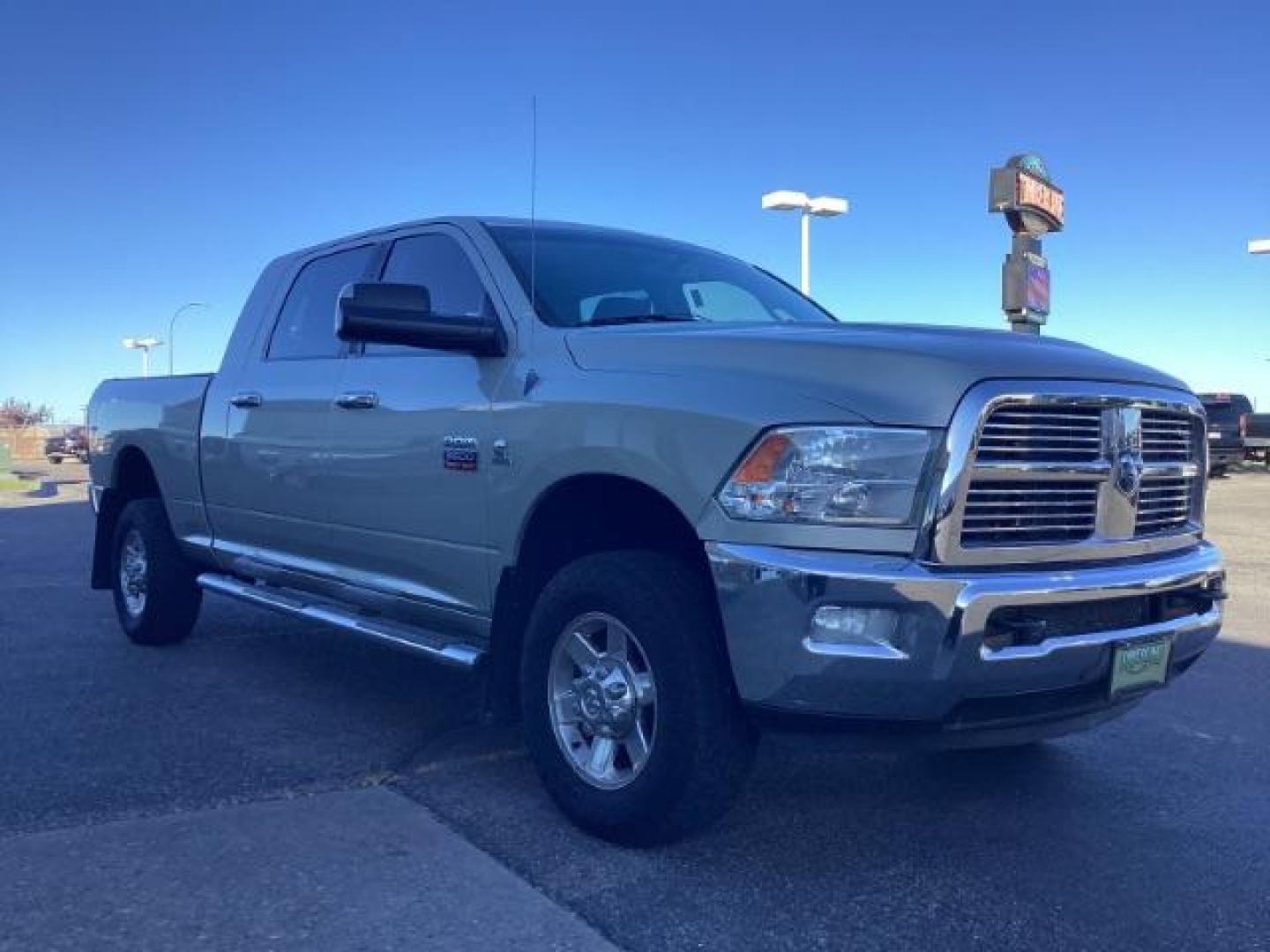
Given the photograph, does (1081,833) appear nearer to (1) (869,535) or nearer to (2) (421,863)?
(1) (869,535)

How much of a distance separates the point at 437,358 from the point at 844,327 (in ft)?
5.23

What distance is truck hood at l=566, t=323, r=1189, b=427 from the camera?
3.20 metres

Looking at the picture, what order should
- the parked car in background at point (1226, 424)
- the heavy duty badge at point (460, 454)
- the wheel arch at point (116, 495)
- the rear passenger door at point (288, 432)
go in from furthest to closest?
the parked car in background at point (1226, 424) → the wheel arch at point (116, 495) → the rear passenger door at point (288, 432) → the heavy duty badge at point (460, 454)

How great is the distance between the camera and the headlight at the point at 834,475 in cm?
314

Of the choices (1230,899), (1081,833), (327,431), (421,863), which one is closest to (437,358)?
(327,431)

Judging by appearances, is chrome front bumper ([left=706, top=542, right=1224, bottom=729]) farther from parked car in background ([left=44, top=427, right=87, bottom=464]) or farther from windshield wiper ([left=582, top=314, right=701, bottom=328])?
parked car in background ([left=44, top=427, right=87, bottom=464])

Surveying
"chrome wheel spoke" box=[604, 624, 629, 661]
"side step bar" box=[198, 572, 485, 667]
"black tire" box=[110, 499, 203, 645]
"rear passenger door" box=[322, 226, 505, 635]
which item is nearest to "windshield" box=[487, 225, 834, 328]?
"rear passenger door" box=[322, 226, 505, 635]

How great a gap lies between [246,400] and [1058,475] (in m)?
3.85

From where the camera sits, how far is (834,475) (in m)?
3.18

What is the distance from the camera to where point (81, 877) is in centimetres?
335

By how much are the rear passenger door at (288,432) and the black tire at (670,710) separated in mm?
1886

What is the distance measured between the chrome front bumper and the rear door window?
9.14 feet

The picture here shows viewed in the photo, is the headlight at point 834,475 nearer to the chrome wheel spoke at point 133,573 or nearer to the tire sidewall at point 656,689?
the tire sidewall at point 656,689

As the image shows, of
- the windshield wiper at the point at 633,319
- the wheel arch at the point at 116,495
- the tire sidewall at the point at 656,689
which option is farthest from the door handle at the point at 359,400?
the wheel arch at the point at 116,495
